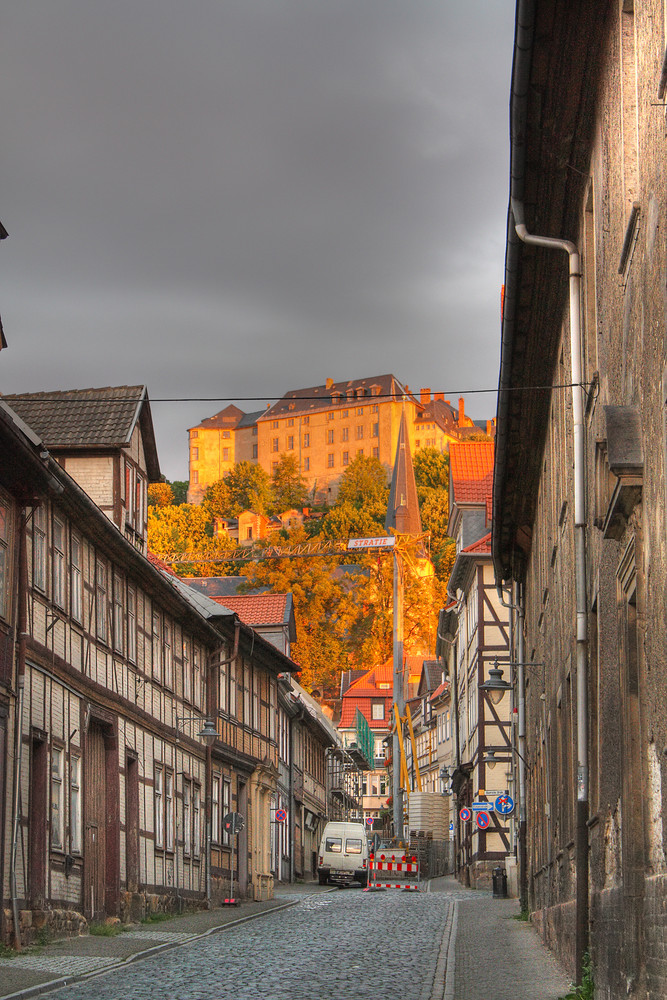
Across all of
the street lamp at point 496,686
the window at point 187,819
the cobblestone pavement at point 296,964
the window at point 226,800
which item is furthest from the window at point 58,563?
the window at point 226,800

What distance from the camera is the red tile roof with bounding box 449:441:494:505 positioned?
47250 mm

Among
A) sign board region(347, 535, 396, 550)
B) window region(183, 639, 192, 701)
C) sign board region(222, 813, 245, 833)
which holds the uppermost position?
sign board region(347, 535, 396, 550)

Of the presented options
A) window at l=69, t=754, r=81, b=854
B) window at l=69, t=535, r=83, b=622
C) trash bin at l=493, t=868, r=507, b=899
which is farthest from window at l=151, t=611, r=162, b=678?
trash bin at l=493, t=868, r=507, b=899

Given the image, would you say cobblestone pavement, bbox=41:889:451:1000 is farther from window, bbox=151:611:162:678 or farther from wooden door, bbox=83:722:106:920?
window, bbox=151:611:162:678

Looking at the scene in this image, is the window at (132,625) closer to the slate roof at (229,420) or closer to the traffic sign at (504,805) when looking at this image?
the traffic sign at (504,805)

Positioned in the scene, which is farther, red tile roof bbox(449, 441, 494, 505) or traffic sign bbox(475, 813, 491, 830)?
red tile roof bbox(449, 441, 494, 505)

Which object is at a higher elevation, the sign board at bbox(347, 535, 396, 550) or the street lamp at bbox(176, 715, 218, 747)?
the sign board at bbox(347, 535, 396, 550)

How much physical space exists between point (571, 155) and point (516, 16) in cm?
244

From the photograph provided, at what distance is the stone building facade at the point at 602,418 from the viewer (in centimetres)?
711

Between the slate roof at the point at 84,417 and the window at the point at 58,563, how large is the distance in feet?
19.1

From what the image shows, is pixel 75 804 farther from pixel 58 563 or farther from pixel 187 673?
pixel 187 673

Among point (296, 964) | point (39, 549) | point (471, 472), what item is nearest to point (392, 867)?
point (471, 472)

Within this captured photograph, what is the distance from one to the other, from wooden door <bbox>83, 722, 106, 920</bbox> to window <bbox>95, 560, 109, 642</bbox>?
1422 millimetres

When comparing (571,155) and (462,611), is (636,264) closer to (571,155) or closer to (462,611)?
(571,155)
